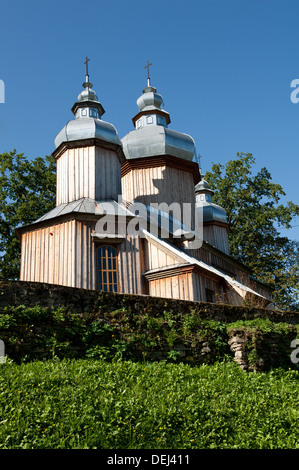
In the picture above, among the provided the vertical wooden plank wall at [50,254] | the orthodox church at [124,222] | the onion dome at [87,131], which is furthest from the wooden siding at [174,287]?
the onion dome at [87,131]

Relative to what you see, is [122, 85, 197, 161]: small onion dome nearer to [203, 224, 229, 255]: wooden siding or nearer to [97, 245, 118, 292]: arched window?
[203, 224, 229, 255]: wooden siding

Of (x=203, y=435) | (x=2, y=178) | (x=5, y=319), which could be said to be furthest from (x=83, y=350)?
(x=2, y=178)

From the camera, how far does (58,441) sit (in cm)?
564

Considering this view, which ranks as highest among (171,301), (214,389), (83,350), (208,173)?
(208,173)

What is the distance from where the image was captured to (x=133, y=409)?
6512 mm

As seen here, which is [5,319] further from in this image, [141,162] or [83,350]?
[141,162]

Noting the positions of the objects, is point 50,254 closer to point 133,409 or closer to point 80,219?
point 80,219

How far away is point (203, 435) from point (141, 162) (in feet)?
53.0

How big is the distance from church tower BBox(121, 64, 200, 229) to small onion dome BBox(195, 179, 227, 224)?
238 inches

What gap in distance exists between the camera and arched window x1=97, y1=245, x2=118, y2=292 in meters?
14.7

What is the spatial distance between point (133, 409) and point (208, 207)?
74.2 feet

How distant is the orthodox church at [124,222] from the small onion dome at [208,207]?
5422 millimetres

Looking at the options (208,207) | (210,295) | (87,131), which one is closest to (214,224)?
(208,207)

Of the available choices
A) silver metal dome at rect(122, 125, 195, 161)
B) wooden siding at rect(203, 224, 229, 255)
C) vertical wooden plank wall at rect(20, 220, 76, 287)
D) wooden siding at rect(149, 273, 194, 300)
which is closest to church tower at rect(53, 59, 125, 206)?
vertical wooden plank wall at rect(20, 220, 76, 287)
